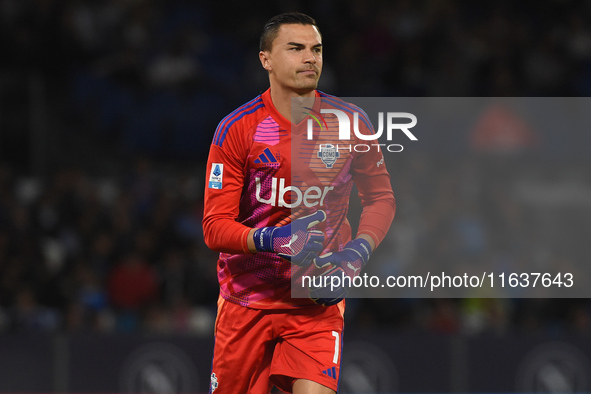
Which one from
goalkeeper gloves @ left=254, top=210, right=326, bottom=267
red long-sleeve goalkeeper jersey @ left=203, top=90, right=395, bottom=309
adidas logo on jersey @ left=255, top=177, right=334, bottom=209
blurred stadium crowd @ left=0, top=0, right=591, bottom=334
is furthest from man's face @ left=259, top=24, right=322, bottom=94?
blurred stadium crowd @ left=0, top=0, right=591, bottom=334

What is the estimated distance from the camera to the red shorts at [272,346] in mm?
4023

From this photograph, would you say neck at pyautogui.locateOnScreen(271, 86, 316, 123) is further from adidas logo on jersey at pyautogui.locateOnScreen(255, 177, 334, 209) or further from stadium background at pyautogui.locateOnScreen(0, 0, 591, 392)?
Answer: stadium background at pyautogui.locateOnScreen(0, 0, 591, 392)

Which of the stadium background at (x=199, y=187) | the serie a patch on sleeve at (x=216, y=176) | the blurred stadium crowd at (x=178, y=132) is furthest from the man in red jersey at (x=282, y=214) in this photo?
the blurred stadium crowd at (x=178, y=132)

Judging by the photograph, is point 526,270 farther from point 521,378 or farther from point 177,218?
point 177,218

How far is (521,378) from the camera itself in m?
7.97

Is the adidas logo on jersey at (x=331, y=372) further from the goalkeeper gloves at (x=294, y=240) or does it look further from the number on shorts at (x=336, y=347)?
the goalkeeper gloves at (x=294, y=240)

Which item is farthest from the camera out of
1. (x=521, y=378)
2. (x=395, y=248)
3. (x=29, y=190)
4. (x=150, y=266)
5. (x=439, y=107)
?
(x=29, y=190)

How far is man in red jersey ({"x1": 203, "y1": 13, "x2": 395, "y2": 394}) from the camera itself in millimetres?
3979

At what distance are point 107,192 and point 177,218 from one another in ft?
2.92

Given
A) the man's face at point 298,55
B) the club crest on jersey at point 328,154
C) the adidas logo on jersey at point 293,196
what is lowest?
the adidas logo on jersey at point 293,196

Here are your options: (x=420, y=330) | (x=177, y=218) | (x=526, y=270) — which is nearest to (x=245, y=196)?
(x=526, y=270)

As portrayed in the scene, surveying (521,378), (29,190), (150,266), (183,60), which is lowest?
(521,378)

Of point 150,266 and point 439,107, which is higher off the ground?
point 439,107

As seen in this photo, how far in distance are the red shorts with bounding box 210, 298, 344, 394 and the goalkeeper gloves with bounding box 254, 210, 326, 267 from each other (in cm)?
40
